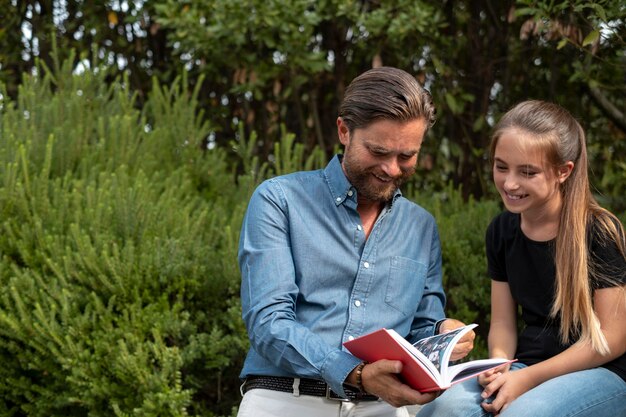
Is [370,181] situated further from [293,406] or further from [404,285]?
[293,406]

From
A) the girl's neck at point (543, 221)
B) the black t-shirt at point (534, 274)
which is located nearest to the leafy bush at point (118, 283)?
the black t-shirt at point (534, 274)

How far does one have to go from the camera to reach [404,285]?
337 centimetres

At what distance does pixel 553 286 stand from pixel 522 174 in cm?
39

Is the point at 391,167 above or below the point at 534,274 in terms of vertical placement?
above

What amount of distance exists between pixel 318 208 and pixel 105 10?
4.42 m

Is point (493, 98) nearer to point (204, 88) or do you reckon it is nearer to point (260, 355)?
point (204, 88)

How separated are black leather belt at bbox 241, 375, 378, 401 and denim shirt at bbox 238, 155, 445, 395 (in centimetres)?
3

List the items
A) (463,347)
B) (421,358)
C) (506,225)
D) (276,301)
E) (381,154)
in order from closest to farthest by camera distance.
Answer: (421,358)
(463,347)
(276,301)
(381,154)
(506,225)

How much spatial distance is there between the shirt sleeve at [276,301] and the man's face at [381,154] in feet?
0.91

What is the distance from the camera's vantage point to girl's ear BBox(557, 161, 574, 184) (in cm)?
324

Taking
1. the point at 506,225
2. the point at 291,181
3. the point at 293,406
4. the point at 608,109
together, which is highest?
the point at 608,109

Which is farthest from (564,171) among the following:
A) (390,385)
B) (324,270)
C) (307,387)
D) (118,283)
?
(118,283)

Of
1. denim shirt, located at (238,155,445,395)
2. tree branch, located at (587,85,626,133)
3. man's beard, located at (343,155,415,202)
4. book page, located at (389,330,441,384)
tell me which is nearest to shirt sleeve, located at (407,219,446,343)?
denim shirt, located at (238,155,445,395)

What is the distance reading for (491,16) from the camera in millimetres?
6551
